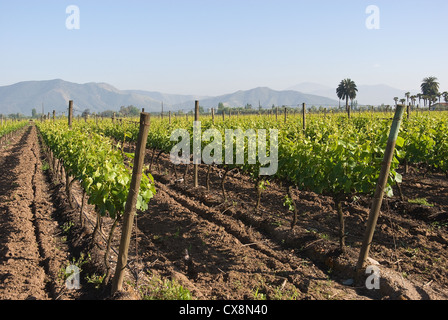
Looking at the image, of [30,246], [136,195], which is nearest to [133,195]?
[136,195]

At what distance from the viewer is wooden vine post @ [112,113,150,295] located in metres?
4.19

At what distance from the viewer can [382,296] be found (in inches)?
192

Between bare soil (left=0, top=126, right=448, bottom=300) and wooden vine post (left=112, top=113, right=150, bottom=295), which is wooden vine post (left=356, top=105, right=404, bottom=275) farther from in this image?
wooden vine post (left=112, top=113, right=150, bottom=295)

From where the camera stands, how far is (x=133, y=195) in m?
4.28

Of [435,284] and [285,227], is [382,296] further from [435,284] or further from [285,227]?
[285,227]

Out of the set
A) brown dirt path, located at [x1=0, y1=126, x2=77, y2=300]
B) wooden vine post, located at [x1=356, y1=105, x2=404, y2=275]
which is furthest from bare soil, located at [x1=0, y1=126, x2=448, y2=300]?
wooden vine post, located at [x1=356, y1=105, x2=404, y2=275]

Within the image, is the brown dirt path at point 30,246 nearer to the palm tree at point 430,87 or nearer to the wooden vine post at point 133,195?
the wooden vine post at point 133,195

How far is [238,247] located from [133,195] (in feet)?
8.68

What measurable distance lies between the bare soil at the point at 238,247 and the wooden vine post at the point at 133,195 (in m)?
0.30

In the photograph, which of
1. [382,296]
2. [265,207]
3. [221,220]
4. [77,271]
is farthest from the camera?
[265,207]

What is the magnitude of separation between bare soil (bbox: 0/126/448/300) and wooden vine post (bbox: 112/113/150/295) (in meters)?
0.30

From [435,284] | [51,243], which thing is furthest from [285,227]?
[51,243]

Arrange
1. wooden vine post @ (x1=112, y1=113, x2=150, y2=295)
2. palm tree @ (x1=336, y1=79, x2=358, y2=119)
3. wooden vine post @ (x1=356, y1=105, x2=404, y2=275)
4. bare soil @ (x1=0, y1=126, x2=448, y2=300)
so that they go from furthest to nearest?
1. palm tree @ (x1=336, y1=79, x2=358, y2=119)
2. bare soil @ (x1=0, y1=126, x2=448, y2=300)
3. wooden vine post @ (x1=356, y1=105, x2=404, y2=275)
4. wooden vine post @ (x1=112, y1=113, x2=150, y2=295)
